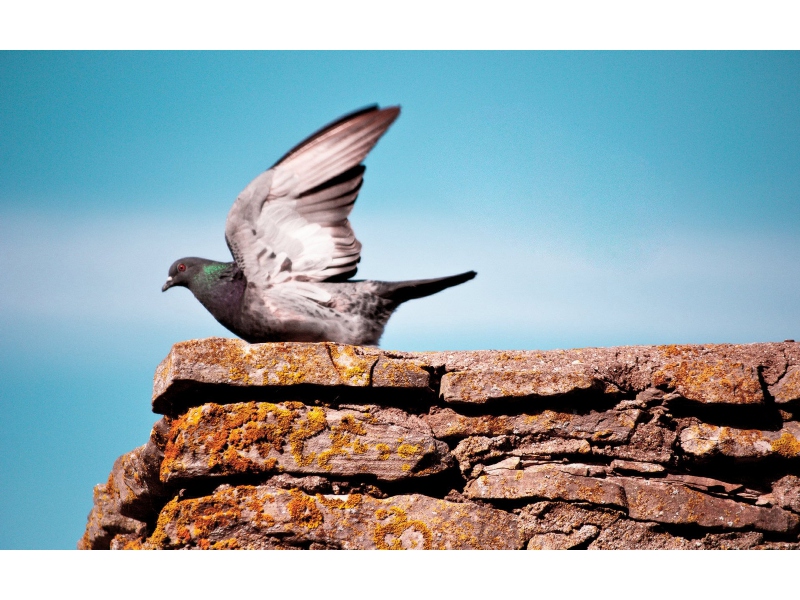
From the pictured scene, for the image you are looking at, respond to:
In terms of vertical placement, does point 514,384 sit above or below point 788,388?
above

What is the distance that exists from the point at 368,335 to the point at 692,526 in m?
1.94

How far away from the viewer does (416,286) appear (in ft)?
15.2

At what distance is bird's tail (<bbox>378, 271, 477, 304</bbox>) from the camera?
181 inches

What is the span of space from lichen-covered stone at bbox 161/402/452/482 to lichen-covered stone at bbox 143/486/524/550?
0.10 meters

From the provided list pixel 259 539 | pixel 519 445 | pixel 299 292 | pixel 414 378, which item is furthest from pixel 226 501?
pixel 299 292

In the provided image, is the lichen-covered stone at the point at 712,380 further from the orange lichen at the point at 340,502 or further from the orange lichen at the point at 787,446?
the orange lichen at the point at 340,502

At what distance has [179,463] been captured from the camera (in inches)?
133

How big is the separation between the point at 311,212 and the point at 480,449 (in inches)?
67.1

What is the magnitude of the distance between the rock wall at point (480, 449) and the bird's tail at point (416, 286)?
1.01 metres

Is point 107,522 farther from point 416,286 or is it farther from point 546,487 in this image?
point 546,487

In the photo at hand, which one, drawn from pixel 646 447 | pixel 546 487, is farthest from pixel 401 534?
pixel 646 447

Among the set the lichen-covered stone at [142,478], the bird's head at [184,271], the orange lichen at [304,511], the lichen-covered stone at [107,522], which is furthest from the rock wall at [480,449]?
the lichen-covered stone at [107,522]

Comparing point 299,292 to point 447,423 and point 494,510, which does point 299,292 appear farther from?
point 494,510

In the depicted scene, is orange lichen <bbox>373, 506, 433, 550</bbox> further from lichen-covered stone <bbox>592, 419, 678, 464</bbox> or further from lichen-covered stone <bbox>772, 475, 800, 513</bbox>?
lichen-covered stone <bbox>772, 475, 800, 513</bbox>
